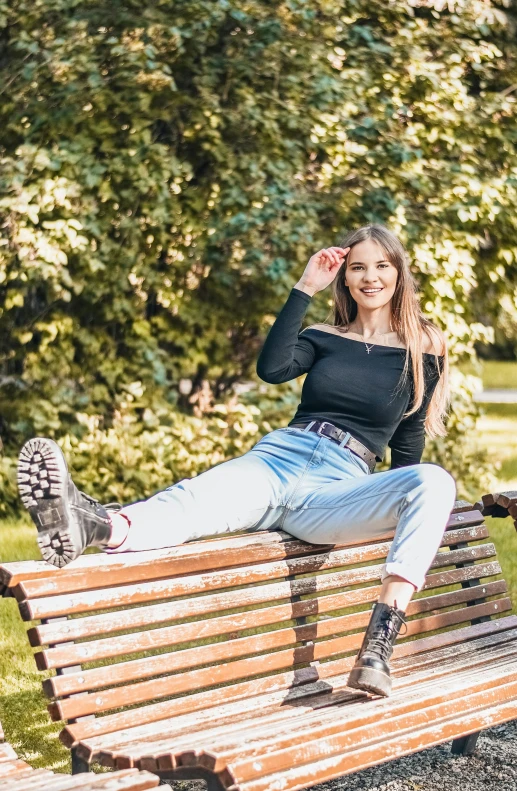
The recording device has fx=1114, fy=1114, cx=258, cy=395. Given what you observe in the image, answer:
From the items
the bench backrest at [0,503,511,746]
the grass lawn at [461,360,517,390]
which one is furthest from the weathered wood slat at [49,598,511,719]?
the grass lawn at [461,360,517,390]

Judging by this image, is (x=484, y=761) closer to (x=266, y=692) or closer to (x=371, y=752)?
(x=266, y=692)

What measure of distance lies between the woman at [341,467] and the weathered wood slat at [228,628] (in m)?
0.22

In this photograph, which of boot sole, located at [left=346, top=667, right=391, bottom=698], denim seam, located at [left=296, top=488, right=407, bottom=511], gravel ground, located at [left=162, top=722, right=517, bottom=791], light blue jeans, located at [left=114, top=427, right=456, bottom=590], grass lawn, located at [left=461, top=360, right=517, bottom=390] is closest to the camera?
boot sole, located at [left=346, top=667, right=391, bottom=698]

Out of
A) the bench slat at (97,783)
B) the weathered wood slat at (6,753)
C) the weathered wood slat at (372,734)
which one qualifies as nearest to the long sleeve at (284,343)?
the weathered wood slat at (372,734)

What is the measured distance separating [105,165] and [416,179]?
216 cm

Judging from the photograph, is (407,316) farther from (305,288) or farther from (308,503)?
(308,503)

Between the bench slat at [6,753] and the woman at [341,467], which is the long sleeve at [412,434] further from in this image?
the bench slat at [6,753]

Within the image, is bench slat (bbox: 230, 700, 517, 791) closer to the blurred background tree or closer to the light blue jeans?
the light blue jeans

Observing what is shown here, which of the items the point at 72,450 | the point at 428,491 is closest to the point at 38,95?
the point at 72,450

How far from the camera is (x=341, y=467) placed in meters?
3.57

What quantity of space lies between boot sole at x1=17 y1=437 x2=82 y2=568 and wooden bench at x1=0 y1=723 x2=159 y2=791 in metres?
0.51

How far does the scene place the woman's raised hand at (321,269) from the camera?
373 centimetres

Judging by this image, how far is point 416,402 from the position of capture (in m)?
3.79

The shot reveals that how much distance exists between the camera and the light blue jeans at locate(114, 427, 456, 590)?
120 inches
